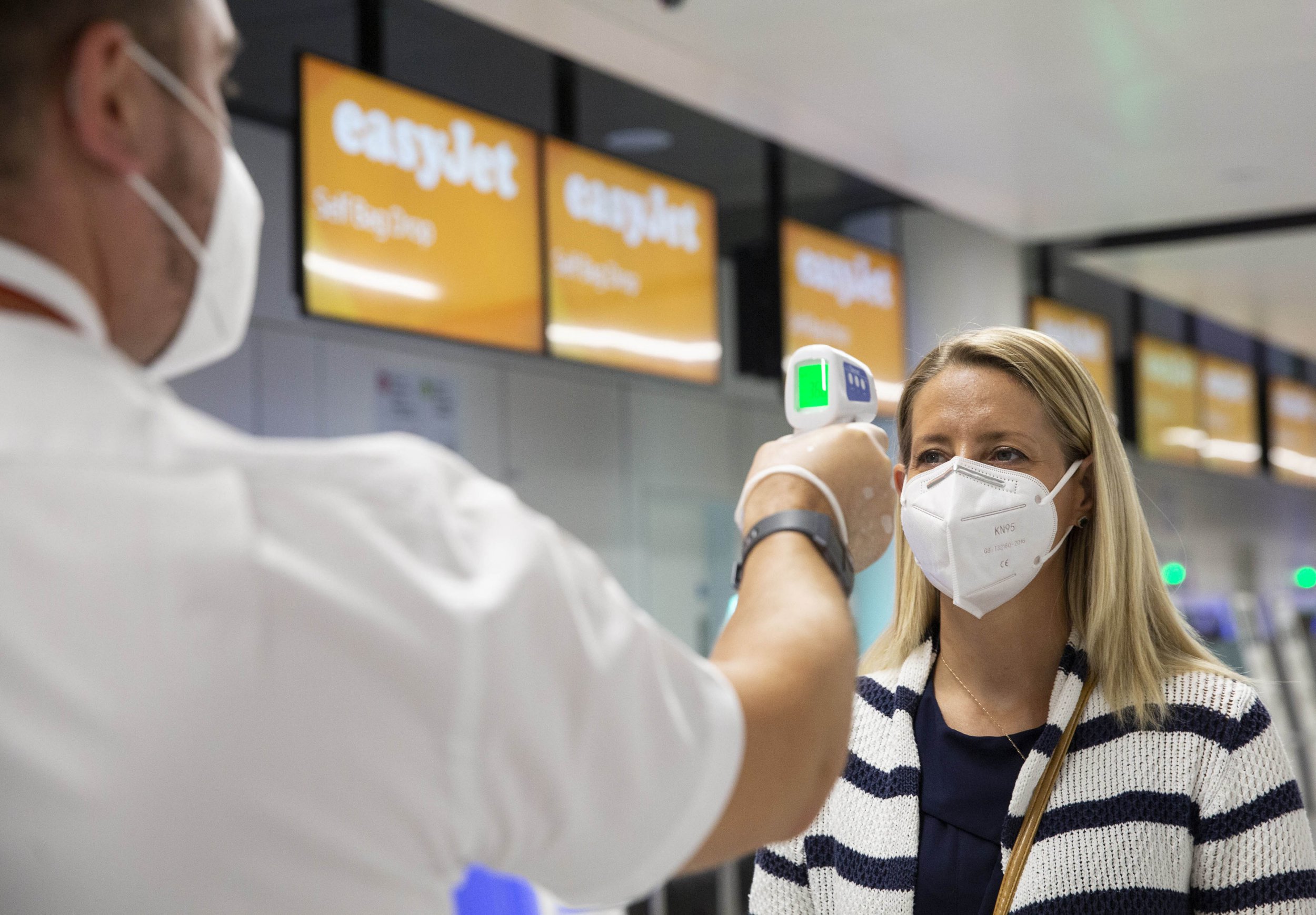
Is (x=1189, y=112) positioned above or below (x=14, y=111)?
above

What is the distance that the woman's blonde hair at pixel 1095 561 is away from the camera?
1793mm

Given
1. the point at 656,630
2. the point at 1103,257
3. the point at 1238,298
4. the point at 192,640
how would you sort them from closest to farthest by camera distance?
the point at 192,640 < the point at 656,630 < the point at 1103,257 < the point at 1238,298

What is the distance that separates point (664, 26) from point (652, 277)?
0.84 m

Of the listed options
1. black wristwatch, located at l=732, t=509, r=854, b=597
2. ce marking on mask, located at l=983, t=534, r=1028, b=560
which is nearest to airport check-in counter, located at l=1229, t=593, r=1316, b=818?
ce marking on mask, located at l=983, t=534, r=1028, b=560

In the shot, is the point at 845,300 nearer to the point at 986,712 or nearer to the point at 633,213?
the point at 633,213

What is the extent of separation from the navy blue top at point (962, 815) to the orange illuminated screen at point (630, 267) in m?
2.57

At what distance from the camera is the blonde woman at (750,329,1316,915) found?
5.30 ft

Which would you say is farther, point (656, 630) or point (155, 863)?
point (656, 630)

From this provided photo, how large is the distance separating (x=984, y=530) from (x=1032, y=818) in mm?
415

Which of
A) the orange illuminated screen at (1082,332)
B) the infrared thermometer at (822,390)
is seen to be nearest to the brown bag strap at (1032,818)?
the infrared thermometer at (822,390)

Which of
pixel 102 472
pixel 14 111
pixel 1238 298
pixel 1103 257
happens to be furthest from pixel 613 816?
pixel 1238 298

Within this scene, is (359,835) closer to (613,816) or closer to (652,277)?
(613,816)

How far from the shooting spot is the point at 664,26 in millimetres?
4551

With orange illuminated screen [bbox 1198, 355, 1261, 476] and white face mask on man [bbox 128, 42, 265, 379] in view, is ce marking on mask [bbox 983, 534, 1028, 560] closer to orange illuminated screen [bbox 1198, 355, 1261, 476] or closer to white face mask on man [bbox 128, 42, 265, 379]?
Result: white face mask on man [bbox 128, 42, 265, 379]
